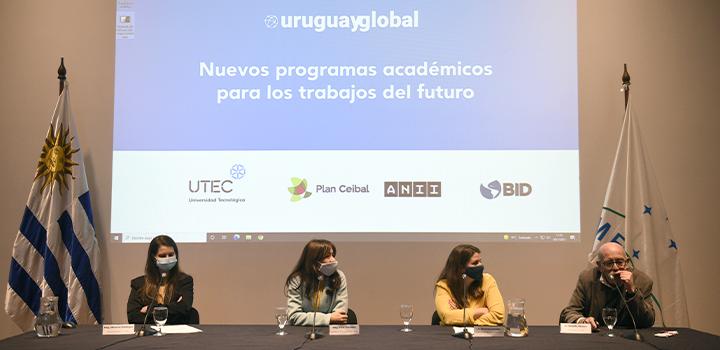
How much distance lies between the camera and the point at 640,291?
3.64 m

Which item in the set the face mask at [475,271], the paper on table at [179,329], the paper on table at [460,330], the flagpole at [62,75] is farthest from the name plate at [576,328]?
the flagpole at [62,75]

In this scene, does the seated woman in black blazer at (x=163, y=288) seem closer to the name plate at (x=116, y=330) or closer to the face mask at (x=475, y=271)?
the name plate at (x=116, y=330)

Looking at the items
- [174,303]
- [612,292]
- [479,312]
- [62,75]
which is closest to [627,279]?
[612,292]

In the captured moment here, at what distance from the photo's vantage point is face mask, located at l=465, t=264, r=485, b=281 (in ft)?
12.4

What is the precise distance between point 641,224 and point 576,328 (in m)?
1.67

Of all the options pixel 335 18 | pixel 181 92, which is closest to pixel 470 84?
pixel 335 18

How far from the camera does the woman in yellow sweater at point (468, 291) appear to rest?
3.75m

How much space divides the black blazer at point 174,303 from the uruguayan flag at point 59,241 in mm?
851

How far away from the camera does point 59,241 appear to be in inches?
189

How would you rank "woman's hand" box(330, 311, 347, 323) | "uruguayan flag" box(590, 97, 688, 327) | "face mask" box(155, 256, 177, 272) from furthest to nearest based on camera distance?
"uruguayan flag" box(590, 97, 688, 327)
"face mask" box(155, 256, 177, 272)
"woman's hand" box(330, 311, 347, 323)

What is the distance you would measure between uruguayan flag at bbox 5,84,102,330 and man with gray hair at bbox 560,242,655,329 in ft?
10.1

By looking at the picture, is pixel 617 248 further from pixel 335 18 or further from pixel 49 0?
pixel 49 0

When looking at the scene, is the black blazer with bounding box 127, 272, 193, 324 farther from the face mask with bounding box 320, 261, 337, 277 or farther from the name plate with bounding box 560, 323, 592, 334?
the name plate with bounding box 560, 323, 592, 334

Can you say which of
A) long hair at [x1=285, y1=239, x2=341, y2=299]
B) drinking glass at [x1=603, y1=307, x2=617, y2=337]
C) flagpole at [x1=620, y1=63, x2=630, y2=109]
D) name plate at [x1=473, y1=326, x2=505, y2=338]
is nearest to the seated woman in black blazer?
long hair at [x1=285, y1=239, x2=341, y2=299]
